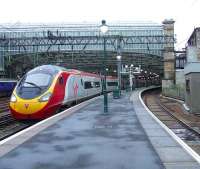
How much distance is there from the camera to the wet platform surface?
32.7 feet

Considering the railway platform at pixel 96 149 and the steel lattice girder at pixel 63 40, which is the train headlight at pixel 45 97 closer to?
the railway platform at pixel 96 149

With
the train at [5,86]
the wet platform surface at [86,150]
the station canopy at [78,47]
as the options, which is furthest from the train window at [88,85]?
the wet platform surface at [86,150]

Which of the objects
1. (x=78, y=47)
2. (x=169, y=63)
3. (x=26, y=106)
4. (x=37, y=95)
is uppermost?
(x=78, y=47)

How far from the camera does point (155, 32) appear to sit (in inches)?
2876

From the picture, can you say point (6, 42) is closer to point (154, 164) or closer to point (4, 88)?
point (4, 88)

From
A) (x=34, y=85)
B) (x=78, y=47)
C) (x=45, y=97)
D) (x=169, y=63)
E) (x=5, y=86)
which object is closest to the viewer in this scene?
(x=45, y=97)

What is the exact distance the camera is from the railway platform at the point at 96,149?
10.0m

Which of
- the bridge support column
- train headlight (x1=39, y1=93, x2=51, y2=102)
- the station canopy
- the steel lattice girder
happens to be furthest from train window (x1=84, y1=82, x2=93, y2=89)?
the bridge support column

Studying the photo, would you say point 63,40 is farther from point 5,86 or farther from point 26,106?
point 26,106

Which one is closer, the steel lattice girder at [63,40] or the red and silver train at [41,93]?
the red and silver train at [41,93]

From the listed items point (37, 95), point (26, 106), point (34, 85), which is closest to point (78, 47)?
point (34, 85)

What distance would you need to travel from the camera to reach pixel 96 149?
38.9 feet

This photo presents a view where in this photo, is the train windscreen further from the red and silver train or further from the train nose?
the train nose

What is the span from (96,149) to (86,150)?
0.30m
